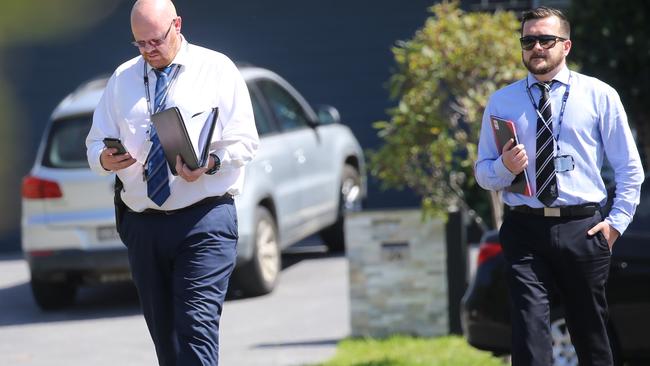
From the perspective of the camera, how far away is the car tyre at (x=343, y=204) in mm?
12898

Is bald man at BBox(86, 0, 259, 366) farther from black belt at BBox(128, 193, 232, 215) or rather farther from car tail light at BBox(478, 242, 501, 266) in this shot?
car tail light at BBox(478, 242, 501, 266)

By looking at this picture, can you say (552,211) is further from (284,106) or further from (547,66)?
(284,106)

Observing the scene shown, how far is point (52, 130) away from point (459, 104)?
3577 millimetres

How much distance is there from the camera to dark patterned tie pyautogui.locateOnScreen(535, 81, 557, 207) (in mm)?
5449

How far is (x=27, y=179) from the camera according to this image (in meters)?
10.4

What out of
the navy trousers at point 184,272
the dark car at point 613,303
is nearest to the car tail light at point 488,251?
the dark car at point 613,303

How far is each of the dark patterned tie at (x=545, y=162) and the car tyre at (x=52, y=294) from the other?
6029mm

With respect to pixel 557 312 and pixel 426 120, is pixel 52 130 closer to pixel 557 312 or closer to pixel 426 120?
pixel 426 120

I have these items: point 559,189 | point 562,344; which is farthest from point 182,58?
point 562,344

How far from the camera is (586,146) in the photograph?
548 cm

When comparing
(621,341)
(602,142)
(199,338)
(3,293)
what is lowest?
(3,293)

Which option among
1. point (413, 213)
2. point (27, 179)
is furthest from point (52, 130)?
point (413, 213)

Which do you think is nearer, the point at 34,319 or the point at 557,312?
the point at 557,312

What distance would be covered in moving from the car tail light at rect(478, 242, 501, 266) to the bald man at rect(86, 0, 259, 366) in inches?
83.6
